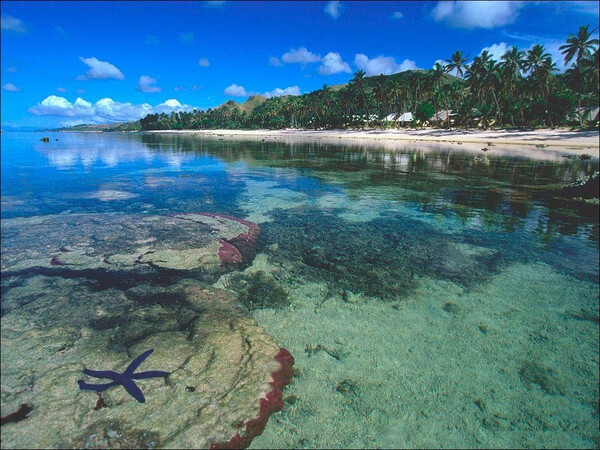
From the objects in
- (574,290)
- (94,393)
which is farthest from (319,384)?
(574,290)

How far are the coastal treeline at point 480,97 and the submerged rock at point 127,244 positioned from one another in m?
79.6

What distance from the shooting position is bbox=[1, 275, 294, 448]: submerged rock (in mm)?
4234

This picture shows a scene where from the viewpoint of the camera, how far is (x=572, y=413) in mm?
5125

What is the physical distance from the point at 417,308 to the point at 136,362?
6.25 m

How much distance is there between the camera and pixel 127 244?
10430mm

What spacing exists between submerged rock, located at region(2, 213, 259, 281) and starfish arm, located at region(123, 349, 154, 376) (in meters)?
3.45

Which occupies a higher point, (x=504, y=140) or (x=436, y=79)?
(x=436, y=79)

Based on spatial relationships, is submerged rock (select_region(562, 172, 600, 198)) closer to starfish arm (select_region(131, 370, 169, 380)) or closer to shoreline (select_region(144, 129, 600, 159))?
starfish arm (select_region(131, 370, 169, 380))

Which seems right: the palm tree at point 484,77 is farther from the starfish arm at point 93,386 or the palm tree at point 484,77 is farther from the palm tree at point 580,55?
the starfish arm at point 93,386

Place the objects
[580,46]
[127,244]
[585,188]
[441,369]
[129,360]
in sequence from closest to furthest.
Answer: [129,360] < [441,369] < [127,244] < [585,188] < [580,46]

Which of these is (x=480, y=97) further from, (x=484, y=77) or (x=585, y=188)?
(x=585, y=188)

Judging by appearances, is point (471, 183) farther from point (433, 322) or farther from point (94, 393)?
point (94, 393)

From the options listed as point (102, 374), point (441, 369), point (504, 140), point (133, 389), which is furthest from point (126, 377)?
point (504, 140)

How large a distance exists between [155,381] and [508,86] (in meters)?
94.9
